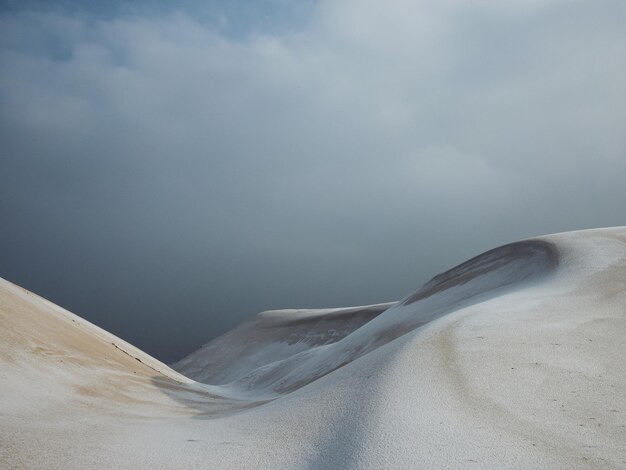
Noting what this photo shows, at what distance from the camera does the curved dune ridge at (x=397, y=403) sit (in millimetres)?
3488

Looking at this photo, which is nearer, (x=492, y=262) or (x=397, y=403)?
(x=397, y=403)

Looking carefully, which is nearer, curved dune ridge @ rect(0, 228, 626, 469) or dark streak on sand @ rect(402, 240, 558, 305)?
curved dune ridge @ rect(0, 228, 626, 469)

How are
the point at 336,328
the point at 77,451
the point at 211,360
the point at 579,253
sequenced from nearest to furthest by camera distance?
the point at 77,451 → the point at 579,253 → the point at 336,328 → the point at 211,360

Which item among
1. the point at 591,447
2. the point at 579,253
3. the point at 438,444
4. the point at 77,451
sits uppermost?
the point at 579,253

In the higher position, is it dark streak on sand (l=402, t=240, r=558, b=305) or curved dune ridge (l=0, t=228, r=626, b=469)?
dark streak on sand (l=402, t=240, r=558, b=305)

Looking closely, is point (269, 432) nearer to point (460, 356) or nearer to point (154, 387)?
point (460, 356)

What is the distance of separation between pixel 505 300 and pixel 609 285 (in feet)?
5.53

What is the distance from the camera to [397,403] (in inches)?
163

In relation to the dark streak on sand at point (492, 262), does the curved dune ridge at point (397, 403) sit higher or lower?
lower

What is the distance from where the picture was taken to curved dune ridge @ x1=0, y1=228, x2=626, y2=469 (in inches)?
137

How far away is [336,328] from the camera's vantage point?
3086cm

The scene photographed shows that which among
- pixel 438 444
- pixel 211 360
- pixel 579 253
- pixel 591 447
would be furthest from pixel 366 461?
pixel 211 360

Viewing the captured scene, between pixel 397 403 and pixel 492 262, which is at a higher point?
pixel 492 262

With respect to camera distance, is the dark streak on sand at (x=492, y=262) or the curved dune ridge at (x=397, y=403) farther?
the dark streak on sand at (x=492, y=262)
